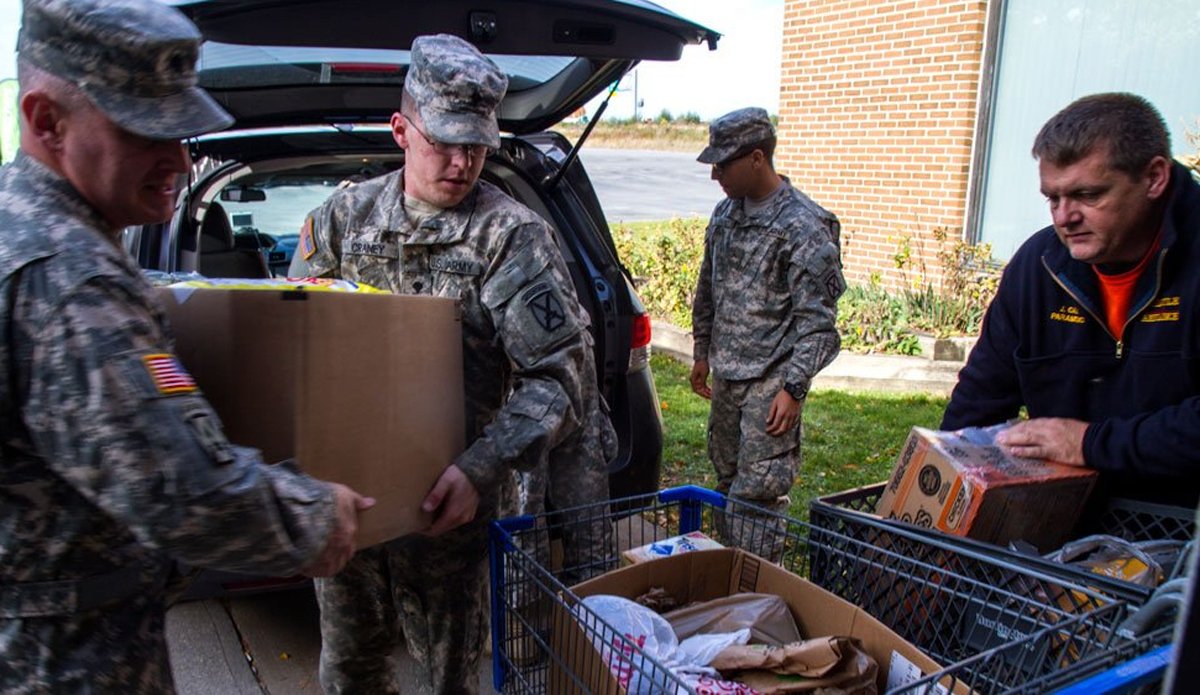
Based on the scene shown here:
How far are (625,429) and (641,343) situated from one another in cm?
33

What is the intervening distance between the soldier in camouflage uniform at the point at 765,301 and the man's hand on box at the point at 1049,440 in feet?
4.77

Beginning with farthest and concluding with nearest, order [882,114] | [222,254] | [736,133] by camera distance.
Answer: [882,114], [222,254], [736,133]

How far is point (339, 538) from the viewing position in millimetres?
1443

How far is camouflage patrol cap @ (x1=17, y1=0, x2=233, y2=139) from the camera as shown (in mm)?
1256

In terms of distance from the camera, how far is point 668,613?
1.77 meters

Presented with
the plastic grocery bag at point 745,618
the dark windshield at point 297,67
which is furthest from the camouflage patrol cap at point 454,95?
the plastic grocery bag at point 745,618

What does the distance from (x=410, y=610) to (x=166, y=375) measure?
3.95 feet

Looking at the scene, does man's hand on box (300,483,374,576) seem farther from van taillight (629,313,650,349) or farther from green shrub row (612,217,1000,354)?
green shrub row (612,217,1000,354)

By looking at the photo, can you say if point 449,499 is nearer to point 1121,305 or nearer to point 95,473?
point 95,473

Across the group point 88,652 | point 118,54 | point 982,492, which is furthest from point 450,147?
point 982,492

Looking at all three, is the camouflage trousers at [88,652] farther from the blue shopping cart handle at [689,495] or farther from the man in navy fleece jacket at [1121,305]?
the man in navy fleece jacket at [1121,305]

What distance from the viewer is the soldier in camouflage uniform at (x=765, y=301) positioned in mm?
3465

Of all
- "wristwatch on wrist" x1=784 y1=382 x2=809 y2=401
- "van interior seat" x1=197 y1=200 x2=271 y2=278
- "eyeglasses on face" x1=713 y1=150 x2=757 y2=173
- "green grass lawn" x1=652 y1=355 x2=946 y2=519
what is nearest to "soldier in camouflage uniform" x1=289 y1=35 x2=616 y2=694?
"wristwatch on wrist" x1=784 y1=382 x2=809 y2=401

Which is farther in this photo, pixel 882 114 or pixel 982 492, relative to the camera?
pixel 882 114
